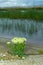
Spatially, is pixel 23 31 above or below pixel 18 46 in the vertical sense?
below

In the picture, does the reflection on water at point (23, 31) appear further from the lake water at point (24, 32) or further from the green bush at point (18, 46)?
the green bush at point (18, 46)

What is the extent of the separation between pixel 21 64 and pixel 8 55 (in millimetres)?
998

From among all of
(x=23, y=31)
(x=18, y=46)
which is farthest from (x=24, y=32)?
(x=18, y=46)

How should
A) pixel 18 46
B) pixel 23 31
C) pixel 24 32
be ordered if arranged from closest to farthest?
pixel 18 46, pixel 24 32, pixel 23 31

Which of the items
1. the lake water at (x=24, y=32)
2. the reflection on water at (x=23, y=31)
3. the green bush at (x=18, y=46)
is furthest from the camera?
the reflection on water at (x=23, y=31)

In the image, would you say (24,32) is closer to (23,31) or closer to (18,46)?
(23,31)

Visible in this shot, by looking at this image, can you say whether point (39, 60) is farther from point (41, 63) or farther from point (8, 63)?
point (8, 63)

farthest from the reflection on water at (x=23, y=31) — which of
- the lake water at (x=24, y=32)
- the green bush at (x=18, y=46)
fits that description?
the green bush at (x=18, y=46)

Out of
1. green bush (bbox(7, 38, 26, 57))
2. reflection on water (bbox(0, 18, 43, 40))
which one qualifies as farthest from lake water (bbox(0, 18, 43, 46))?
green bush (bbox(7, 38, 26, 57))

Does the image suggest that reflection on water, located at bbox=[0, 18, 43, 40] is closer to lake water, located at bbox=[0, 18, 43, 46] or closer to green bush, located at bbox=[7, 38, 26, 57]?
lake water, located at bbox=[0, 18, 43, 46]

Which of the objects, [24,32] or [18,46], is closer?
[18,46]

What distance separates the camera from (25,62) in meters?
6.44

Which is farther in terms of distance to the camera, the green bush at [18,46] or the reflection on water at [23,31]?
the reflection on water at [23,31]

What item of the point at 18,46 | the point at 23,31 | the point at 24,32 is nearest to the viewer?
the point at 18,46
